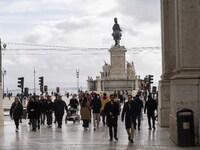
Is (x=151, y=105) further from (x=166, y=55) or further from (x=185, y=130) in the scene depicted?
(x=185, y=130)

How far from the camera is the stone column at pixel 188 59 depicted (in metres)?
17.3

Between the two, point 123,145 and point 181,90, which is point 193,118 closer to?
point 181,90

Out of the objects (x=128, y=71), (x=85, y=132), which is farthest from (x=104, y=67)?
(x=85, y=132)

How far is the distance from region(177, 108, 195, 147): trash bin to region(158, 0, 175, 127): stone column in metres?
8.89

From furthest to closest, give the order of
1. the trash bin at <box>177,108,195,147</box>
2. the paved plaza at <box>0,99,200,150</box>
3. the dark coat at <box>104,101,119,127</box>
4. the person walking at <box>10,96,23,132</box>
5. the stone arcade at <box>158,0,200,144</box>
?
the person walking at <box>10,96,23,132</box>
the dark coat at <box>104,101,119,127</box>
the stone arcade at <box>158,0,200,144</box>
the paved plaza at <box>0,99,200,150</box>
the trash bin at <box>177,108,195,147</box>

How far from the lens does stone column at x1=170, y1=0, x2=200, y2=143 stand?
17.3 m

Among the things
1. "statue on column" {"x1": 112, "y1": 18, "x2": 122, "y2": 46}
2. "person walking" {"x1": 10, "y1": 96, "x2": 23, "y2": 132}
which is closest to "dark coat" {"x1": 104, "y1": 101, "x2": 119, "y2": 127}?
"person walking" {"x1": 10, "y1": 96, "x2": 23, "y2": 132}

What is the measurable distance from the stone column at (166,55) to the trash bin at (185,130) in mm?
8892

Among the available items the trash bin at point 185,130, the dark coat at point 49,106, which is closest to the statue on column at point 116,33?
the dark coat at point 49,106

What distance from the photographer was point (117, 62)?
87.7m

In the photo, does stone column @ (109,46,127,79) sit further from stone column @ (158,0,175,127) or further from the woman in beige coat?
the woman in beige coat

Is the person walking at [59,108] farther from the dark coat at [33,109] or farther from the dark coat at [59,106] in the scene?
the dark coat at [33,109]

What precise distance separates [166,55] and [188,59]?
8.96 metres

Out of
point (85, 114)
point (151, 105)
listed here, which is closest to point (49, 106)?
point (85, 114)
